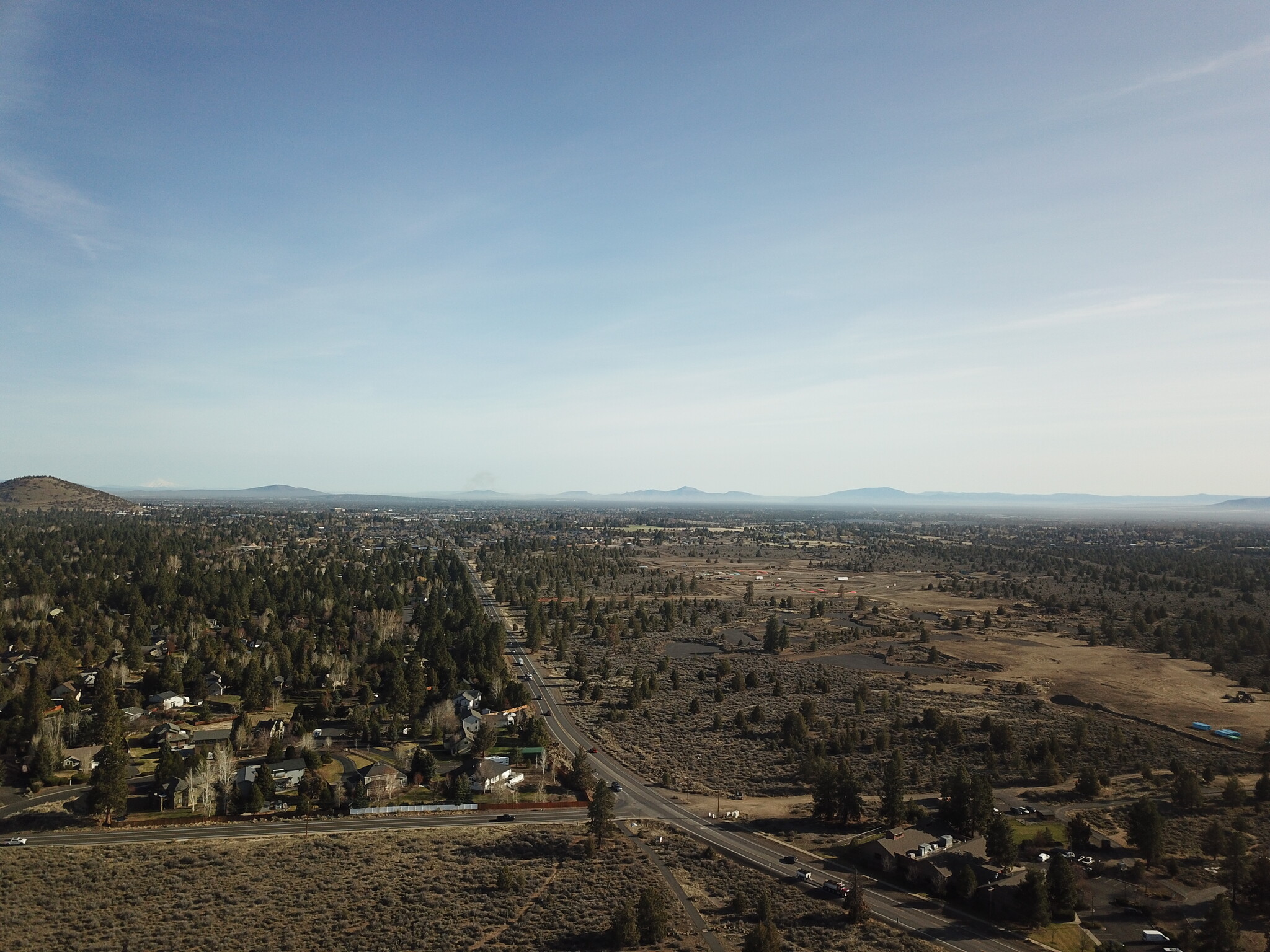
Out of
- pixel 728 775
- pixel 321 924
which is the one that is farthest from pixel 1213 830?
pixel 321 924

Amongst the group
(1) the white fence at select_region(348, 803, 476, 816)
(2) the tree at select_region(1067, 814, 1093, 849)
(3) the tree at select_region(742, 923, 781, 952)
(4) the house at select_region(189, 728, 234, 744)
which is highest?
(3) the tree at select_region(742, 923, 781, 952)

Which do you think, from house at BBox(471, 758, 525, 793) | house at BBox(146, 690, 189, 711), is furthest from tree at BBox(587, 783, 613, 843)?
house at BBox(146, 690, 189, 711)

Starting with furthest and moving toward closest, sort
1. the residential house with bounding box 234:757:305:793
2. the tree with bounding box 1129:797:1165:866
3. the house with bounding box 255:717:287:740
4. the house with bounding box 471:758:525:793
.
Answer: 1. the house with bounding box 255:717:287:740
2. the house with bounding box 471:758:525:793
3. the residential house with bounding box 234:757:305:793
4. the tree with bounding box 1129:797:1165:866

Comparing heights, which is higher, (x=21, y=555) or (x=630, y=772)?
(x=21, y=555)

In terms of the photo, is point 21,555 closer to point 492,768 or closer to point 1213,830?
point 492,768

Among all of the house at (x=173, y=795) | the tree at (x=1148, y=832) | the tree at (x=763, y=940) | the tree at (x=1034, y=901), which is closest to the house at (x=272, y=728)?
the house at (x=173, y=795)

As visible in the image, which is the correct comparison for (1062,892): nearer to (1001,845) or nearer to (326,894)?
(1001,845)

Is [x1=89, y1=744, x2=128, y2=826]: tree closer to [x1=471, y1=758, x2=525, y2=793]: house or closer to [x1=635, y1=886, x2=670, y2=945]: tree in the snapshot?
[x1=471, y1=758, x2=525, y2=793]: house
